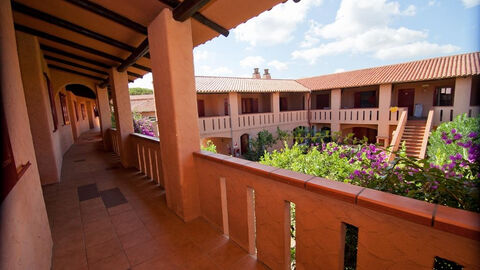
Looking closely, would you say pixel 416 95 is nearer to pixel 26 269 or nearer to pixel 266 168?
pixel 266 168

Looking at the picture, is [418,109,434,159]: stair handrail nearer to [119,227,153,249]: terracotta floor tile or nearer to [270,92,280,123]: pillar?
[270,92,280,123]: pillar

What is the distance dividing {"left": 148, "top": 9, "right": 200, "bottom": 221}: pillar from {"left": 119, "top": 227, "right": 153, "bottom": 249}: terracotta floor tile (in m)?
0.52

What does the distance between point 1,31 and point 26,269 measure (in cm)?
205

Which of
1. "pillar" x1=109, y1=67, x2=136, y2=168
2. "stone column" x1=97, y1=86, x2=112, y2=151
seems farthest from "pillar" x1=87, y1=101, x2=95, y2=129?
"pillar" x1=109, y1=67, x2=136, y2=168

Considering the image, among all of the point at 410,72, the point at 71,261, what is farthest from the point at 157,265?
the point at 410,72

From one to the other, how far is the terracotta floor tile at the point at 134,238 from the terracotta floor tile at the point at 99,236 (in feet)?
0.57

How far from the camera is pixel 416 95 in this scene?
14.2 m

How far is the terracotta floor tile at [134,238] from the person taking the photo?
2.62 meters

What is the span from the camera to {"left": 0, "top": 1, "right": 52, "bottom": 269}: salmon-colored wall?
134 centimetres

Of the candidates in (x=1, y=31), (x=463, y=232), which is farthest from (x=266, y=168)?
(x=1, y=31)

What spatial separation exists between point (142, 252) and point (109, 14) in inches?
125

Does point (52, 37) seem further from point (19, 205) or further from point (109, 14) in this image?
point (19, 205)

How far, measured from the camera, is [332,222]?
1463 millimetres

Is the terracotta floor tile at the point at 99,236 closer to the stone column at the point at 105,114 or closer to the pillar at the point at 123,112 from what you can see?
the pillar at the point at 123,112
